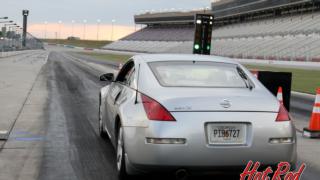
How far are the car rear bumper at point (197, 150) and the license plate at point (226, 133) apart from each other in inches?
2.3

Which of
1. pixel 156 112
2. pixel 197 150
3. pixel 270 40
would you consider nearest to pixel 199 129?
pixel 197 150

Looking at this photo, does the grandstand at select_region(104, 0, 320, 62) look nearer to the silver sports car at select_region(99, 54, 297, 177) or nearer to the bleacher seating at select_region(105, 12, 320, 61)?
the bleacher seating at select_region(105, 12, 320, 61)

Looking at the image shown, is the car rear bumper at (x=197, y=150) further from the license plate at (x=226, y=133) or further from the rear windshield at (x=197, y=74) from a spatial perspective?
the rear windshield at (x=197, y=74)

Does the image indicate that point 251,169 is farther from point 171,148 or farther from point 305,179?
point 305,179

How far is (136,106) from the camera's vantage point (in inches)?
215

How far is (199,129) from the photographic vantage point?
4941 millimetres

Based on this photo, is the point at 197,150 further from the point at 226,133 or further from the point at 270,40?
the point at 270,40

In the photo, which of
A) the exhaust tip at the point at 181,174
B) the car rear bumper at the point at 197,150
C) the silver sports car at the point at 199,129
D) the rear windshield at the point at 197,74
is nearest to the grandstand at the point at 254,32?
the rear windshield at the point at 197,74

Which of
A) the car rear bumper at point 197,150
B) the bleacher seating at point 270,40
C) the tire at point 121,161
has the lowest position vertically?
the tire at point 121,161

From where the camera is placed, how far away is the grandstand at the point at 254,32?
54.5 m

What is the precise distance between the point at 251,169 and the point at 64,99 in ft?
33.9

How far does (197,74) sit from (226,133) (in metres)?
1.16

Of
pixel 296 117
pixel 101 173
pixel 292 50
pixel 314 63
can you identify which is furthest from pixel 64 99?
pixel 292 50

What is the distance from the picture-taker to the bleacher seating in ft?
168
